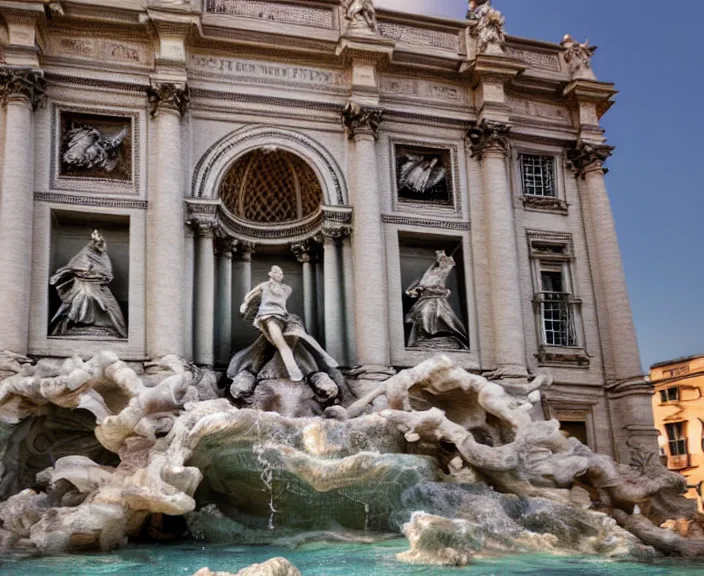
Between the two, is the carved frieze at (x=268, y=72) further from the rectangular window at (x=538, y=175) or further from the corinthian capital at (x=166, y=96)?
the rectangular window at (x=538, y=175)

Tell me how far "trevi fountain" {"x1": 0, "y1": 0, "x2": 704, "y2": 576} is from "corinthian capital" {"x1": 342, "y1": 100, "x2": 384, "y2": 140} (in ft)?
0.22

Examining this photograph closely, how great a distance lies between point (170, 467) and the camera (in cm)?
1201

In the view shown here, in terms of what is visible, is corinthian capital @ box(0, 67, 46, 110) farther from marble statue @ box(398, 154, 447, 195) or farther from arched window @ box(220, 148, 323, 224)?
marble statue @ box(398, 154, 447, 195)

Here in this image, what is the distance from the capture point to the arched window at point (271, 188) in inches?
799

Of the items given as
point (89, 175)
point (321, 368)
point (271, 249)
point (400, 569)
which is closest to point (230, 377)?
point (321, 368)

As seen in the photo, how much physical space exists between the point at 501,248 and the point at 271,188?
544 centimetres

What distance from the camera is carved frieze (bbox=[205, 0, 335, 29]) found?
815 inches

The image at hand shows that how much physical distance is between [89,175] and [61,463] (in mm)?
7562

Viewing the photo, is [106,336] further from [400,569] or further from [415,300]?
[400,569]

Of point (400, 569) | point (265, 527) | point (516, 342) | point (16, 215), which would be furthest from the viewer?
point (516, 342)

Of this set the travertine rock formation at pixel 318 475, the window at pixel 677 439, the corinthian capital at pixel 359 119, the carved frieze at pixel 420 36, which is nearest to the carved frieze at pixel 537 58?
the carved frieze at pixel 420 36

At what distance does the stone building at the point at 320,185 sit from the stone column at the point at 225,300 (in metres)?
0.05

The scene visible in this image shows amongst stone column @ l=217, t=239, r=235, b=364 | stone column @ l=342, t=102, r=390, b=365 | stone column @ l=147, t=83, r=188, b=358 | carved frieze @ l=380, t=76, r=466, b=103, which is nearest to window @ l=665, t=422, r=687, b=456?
carved frieze @ l=380, t=76, r=466, b=103

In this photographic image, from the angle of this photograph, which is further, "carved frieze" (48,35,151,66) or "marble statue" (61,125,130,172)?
"carved frieze" (48,35,151,66)
